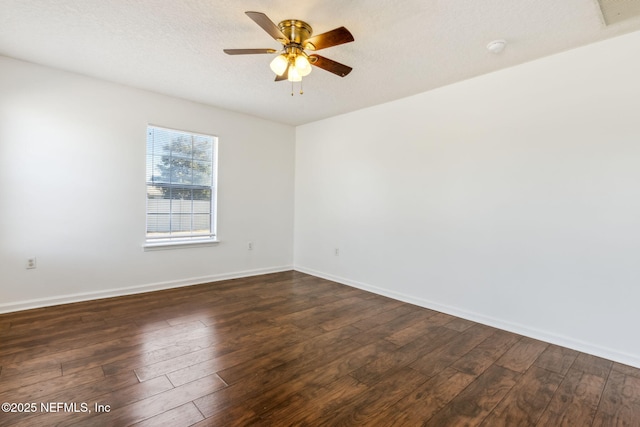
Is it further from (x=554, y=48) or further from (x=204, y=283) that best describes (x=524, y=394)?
(x=204, y=283)

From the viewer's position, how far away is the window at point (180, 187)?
392 cm

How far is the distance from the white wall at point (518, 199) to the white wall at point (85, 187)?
2.19 metres

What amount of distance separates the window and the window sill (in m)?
0.01

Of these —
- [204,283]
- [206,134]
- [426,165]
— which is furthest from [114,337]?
[426,165]

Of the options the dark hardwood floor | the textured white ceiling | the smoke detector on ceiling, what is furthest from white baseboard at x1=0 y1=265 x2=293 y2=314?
the smoke detector on ceiling

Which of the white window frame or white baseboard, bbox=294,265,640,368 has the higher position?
the white window frame

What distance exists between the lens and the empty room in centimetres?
196

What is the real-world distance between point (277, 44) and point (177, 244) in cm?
283

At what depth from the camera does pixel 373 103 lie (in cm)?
403

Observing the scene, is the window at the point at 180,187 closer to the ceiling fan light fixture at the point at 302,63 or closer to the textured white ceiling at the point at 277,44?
the textured white ceiling at the point at 277,44

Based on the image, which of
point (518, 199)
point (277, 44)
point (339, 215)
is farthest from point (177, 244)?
point (518, 199)

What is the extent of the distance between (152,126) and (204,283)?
2204 mm

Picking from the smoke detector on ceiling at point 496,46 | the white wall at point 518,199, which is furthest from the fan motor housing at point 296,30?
the white wall at point 518,199

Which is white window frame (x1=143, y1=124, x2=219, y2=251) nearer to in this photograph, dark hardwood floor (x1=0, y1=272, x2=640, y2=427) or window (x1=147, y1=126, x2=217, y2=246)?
window (x1=147, y1=126, x2=217, y2=246)
